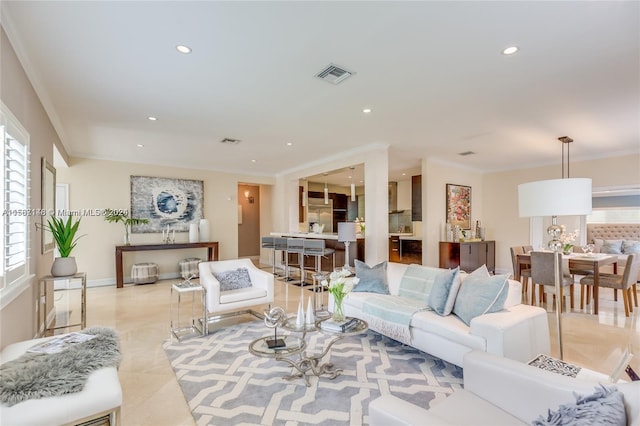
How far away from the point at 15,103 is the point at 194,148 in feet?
11.4

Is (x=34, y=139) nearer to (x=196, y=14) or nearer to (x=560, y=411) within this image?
(x=196, y=14)

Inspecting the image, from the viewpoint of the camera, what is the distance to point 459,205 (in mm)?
7727

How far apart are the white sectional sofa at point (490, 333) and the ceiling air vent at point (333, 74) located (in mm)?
2387

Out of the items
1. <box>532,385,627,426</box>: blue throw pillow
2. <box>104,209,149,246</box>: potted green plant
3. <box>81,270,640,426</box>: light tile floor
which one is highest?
<box>104,209,149,246</box>: potted green plant

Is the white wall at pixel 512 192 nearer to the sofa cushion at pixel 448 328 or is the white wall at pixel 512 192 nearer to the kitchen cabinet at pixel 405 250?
the kitchen cabinet at pixel 405 250

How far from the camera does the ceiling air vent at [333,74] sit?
2.87 metres

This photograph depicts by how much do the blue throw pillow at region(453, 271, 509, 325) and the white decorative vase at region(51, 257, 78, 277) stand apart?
13.7 ft

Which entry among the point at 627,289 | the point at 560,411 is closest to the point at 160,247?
the point at 560,411

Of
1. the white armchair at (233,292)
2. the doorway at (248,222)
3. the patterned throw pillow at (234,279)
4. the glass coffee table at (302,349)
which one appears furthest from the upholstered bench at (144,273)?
the glass coffee table at (302,349)

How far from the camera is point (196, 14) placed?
2.12 meters

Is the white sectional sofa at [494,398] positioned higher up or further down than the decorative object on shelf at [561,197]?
further down

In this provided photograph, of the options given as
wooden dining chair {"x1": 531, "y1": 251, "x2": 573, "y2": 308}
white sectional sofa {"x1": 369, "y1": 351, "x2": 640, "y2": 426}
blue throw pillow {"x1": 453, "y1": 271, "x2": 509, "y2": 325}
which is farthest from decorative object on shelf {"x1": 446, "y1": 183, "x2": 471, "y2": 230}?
white sectional sofa {"x1": 369, "y1": 351, "x2": 640, "y2": 426}

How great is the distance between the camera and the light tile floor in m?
2.23

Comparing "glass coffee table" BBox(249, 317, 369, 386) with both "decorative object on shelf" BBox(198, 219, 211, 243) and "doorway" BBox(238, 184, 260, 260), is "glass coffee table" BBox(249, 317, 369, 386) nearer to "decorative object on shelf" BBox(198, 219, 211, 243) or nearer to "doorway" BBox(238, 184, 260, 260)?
"decorative object on shelf" BBox(198, 219, 211, 243)
